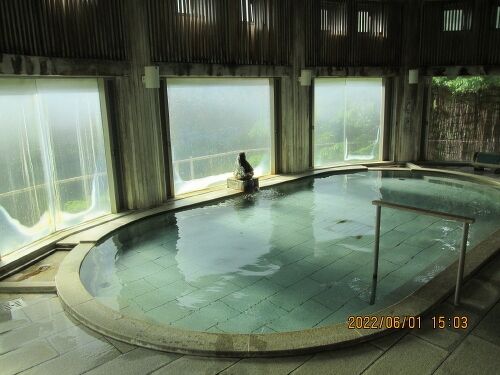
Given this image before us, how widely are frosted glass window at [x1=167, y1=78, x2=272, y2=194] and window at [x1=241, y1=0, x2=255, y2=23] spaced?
125 cm

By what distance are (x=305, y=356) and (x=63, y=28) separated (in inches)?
197

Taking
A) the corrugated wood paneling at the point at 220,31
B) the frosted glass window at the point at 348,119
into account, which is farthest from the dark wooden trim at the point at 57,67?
the frosted glass window at the point at 348,119

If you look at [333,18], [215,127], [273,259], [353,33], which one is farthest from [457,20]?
[273,259]

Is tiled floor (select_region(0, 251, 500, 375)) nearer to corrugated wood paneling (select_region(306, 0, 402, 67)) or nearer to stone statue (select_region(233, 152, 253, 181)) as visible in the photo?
stone statue (select_region(233, 152, 253, 181))

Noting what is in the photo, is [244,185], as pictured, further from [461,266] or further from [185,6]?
[461,266]

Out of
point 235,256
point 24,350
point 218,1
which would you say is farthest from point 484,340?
point 218,1

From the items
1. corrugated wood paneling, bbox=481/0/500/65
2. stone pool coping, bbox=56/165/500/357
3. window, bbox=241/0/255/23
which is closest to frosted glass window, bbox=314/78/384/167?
corrugated wood paneling, bbox=481/0/500/65

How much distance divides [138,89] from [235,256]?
10.5 feet

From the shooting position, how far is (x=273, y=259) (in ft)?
16.0

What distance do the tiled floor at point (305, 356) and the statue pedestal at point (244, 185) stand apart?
4965 mm

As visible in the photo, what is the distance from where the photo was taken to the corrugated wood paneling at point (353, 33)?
29.8 feet

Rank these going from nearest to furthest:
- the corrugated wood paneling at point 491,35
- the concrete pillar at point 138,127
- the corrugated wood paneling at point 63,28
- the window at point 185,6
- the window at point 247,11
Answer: the corrugated wood paneling at point 63,28, the concrete pillar at point 138,127, the window at point 185,6, the window at point 247,11, the corrugated wood paneling at point 491,35

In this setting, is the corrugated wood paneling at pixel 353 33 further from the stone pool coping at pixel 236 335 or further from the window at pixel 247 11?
the stone pool coping at pixel 236 335

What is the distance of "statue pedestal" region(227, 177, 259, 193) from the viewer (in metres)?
7.93
